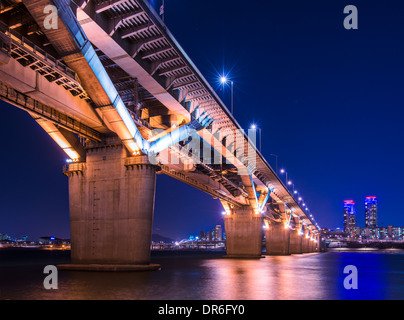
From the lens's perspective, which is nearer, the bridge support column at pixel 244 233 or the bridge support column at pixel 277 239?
the bridge support column at pixel 244 233

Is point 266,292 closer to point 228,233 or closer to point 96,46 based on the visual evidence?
point 96,46

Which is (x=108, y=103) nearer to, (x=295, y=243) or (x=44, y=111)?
(x=44, y=111)

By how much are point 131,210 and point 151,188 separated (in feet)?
6.31

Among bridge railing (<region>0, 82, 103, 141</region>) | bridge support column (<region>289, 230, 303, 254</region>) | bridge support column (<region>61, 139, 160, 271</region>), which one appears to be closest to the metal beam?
bridge railing (<region>0, 82, 103, 141</region>)

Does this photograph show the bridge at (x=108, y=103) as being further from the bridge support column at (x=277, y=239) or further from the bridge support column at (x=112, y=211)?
the bridge support column at (x=277, y=239)

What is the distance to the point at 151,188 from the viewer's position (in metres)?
26.2

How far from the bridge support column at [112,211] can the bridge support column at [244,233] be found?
35677mm

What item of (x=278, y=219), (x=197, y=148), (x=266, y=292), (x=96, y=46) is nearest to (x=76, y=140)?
(x=96, y=46)

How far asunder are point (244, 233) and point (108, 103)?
1733 inches

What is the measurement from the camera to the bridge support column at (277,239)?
8872cm

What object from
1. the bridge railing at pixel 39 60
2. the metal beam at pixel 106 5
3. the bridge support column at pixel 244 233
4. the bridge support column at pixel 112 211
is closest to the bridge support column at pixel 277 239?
the bridge support column at pixel 244 233

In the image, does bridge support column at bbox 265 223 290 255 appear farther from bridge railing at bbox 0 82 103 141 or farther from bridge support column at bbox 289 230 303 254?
bridge railing at bbox 0 82 103 141

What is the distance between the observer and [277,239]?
9131 centimetres

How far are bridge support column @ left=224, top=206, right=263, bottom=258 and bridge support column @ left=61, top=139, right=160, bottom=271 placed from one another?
35.7 metres
